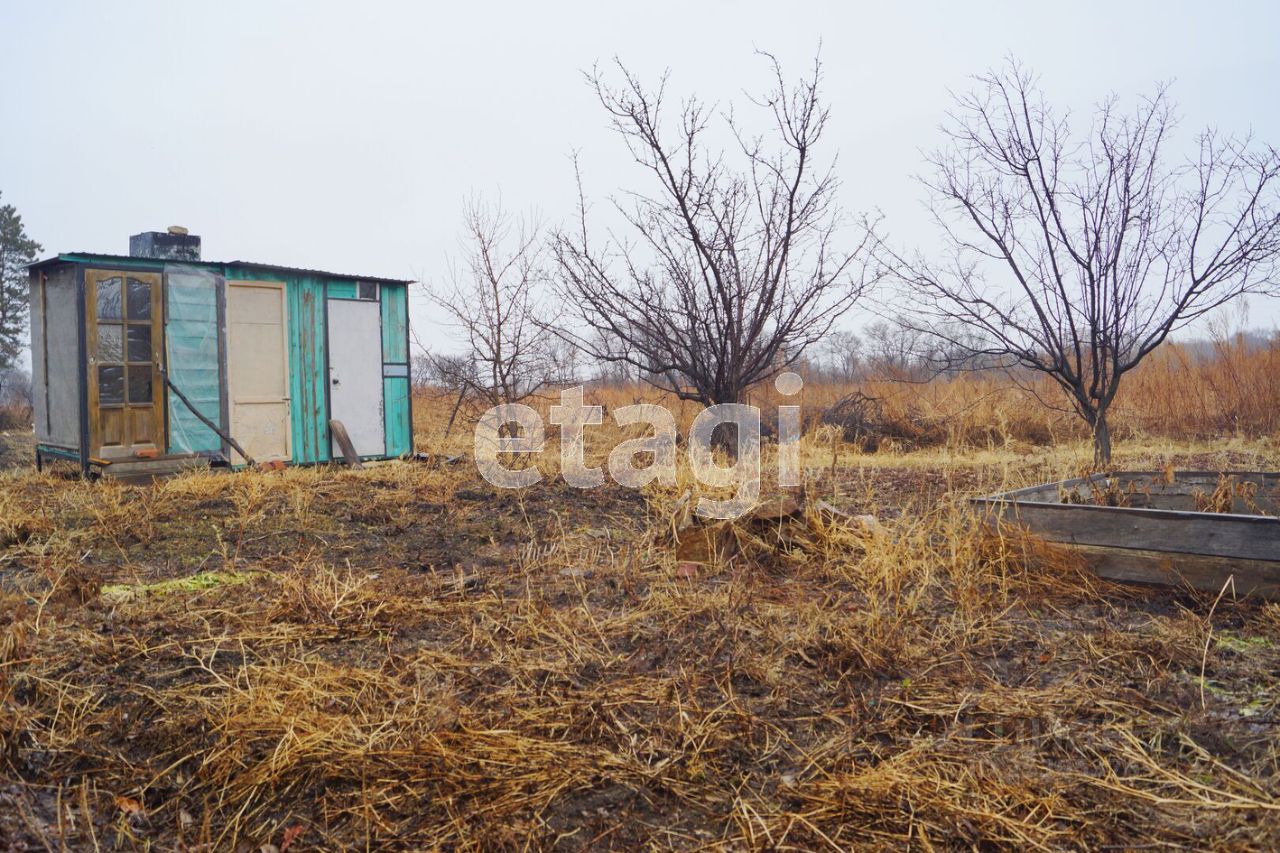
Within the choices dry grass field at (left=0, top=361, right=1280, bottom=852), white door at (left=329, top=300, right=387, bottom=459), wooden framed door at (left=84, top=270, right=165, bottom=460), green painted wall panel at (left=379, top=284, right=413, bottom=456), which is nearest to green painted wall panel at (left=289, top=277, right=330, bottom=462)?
white door at (left=329, top=300, right=387, bottom=459)

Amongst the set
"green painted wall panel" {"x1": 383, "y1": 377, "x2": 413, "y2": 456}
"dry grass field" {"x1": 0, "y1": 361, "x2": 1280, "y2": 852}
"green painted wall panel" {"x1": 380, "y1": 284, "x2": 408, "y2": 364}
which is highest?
"green painted wall panel" {"x1": 380, "y1": 284, "x2": 408, "y2": 364}

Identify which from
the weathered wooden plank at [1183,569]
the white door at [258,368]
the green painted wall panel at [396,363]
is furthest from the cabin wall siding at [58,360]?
the weathered wooden plank at [1183,569]

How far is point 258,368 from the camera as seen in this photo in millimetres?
9805

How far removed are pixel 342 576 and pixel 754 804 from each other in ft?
9.69

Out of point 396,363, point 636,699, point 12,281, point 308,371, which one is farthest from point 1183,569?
point 12,281

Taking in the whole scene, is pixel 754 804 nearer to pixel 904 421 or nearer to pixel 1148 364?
pixel 904 421

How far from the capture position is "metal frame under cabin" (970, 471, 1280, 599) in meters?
3.56

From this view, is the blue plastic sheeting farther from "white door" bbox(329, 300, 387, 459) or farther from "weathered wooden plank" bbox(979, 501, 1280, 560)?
"weathered wooden plank" bbox(979, 501, 1280, 560)

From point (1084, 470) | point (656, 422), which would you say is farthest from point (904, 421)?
point (1084, 470)

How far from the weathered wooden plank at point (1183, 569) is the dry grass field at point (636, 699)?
73 millimetres

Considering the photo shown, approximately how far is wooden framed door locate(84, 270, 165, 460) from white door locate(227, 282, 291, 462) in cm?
75

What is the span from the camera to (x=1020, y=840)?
193cm

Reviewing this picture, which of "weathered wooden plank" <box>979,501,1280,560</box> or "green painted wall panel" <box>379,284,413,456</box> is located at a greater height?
"green painted wall panel" <box>379,284,413,456</box>

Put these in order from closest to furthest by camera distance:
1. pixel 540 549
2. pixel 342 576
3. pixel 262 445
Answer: pixel 342 576 → pixel 540 549 → pixel 262 445
